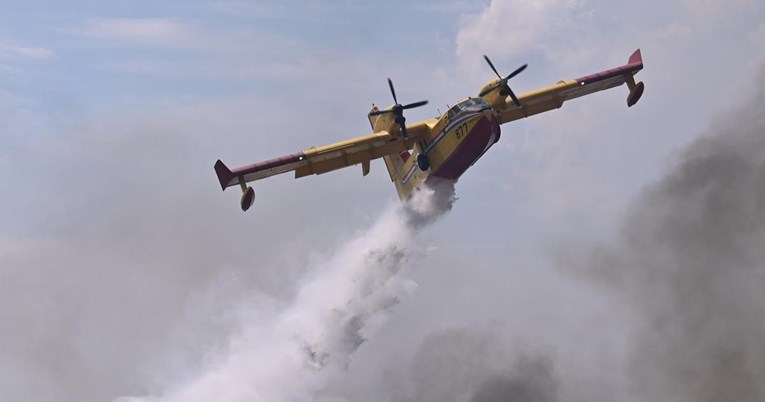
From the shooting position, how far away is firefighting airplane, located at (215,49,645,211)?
4269 centimetres

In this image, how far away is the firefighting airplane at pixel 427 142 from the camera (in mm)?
42688

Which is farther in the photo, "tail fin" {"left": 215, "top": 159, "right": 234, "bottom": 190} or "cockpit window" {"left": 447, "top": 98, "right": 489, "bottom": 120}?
"tail fin" {"left": 215, "top": 159, "right": 234, "bottom": 190}

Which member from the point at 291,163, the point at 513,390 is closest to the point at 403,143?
the point at 291,163

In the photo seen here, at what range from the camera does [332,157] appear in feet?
149

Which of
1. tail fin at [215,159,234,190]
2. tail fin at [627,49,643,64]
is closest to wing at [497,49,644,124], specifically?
tail fin at [627,49,643,64]

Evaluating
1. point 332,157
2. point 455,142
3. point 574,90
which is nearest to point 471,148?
point 455,142

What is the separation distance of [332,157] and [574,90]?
12088 millimetres

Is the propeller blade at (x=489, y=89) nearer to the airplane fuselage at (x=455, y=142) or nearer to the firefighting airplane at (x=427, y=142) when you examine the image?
the firefighting airplane at (x=427, y=142)

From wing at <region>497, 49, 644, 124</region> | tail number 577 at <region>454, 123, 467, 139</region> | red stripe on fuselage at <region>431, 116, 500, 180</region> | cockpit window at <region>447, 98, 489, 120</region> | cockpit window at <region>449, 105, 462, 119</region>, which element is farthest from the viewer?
wing at <region>497, 49, 644, 124</region>

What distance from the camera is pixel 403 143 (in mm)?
45969

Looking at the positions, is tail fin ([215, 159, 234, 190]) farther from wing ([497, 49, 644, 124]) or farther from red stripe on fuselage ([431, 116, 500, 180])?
wing ([497, 49, 644, 124])

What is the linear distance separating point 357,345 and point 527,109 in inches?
524

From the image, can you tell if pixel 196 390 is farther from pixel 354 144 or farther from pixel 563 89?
pixel 563 89

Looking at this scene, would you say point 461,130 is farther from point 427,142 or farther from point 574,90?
point 574,90
